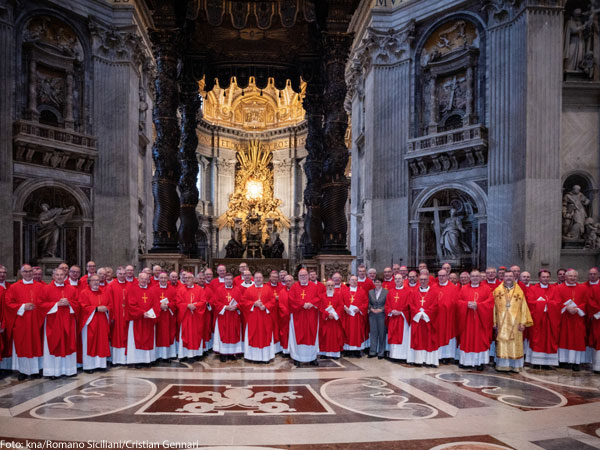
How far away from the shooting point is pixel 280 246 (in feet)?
58.2

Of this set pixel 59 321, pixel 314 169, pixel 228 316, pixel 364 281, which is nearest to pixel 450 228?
pixel 314 169

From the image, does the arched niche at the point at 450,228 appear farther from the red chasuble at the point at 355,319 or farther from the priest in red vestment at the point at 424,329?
the red chasuble at the point at 355,319

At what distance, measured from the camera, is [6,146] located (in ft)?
48.2

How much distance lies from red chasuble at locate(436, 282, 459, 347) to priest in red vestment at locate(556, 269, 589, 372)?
1.86 metres

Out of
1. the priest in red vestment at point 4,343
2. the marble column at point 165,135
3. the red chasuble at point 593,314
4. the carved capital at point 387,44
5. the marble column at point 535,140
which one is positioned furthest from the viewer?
the carved capital at point 387,44

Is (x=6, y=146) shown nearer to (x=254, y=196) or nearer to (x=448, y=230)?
(x=448, y=230)

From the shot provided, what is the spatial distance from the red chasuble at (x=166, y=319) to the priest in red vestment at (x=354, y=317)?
3.08 m

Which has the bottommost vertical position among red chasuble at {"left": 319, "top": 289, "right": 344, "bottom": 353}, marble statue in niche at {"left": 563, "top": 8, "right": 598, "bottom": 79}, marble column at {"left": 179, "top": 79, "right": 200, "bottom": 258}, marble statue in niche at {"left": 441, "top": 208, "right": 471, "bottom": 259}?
red chasuble at {"left": 319, "top": 289, "right": 344, "bottom": 353}

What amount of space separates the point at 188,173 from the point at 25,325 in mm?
7133

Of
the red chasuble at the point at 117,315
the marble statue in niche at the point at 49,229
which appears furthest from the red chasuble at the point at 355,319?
the marble statue in niche at the point at 49,229

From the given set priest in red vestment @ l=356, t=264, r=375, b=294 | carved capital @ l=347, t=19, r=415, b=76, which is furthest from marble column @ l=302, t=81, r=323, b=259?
carved capital @ l=347, t=19, r=415, b=76

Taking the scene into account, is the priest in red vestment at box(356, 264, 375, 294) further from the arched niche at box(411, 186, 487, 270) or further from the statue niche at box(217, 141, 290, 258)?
the statue niche at box(217, 141, 290, 258)

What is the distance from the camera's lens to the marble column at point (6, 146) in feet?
47.4

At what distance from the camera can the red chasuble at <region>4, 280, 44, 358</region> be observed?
723cm
